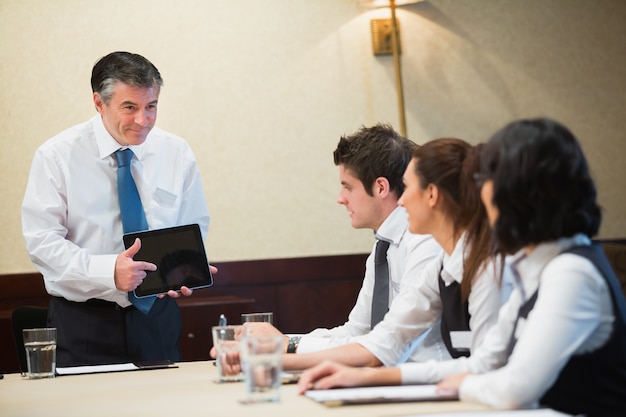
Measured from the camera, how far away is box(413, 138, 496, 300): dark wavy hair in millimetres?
2051

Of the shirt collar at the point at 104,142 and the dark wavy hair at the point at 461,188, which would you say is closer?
the dark wavy hair at the point at 461,188

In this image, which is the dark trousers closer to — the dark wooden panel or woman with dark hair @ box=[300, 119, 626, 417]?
the dark wooden panel

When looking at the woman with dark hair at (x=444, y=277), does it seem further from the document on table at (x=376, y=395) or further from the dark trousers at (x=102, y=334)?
the dark trousers at (x=102, y=334)

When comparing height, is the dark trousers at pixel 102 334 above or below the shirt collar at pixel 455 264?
below

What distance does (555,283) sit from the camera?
151 cm

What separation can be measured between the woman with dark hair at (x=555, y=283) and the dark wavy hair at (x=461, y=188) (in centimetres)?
42

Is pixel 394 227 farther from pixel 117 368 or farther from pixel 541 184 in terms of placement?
pixel 541 184

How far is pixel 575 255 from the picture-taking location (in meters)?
1.54

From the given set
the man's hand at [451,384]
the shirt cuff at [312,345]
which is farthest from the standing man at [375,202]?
the man's hand at [451,384]

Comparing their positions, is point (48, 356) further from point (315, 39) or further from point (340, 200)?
point (315, 39)

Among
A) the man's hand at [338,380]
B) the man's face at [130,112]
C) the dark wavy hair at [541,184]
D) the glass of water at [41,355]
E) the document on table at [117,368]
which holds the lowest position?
the document on table at [117,368]

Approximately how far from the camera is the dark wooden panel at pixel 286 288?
4.37 metres

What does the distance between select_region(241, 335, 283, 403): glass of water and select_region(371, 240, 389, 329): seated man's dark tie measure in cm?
109

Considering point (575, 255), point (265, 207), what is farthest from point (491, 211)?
point (265, 207)
